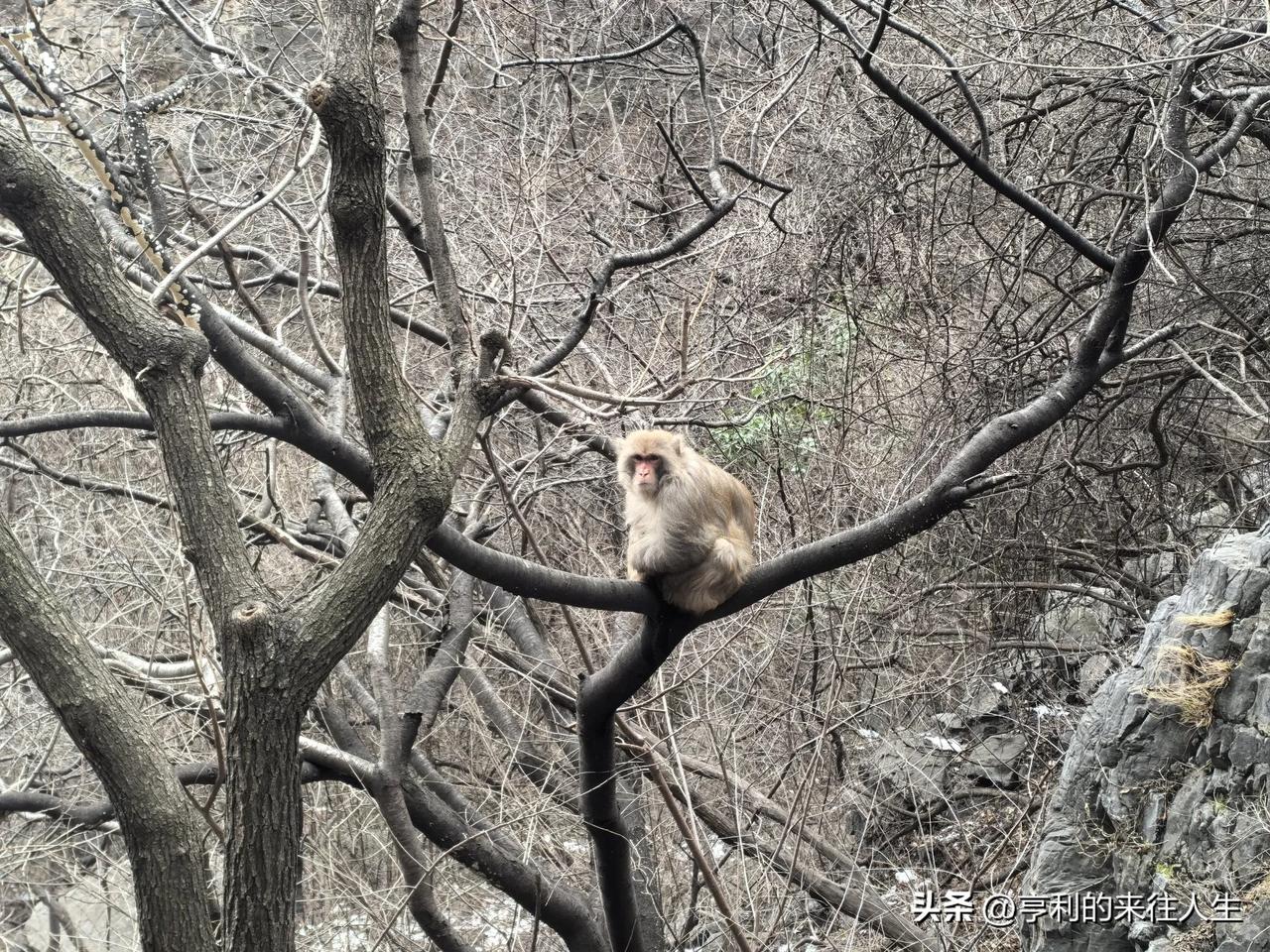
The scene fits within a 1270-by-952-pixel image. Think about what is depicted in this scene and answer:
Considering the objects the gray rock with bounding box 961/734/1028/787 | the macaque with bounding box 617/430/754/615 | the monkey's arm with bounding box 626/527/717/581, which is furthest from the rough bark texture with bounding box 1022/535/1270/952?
the gray rock with bounding box 961/734/1028/787

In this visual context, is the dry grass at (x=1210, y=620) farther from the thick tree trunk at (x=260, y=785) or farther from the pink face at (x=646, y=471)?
the thick tree trunk at (x=260, y=785)

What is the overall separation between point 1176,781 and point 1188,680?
0.48 metres

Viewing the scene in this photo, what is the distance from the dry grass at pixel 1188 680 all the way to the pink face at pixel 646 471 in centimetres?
257

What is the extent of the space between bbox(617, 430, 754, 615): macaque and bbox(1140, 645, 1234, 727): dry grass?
6.63 feet

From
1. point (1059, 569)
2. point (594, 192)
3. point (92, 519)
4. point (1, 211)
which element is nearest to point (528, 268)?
point (594, 192)

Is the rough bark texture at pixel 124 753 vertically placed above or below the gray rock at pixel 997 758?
below

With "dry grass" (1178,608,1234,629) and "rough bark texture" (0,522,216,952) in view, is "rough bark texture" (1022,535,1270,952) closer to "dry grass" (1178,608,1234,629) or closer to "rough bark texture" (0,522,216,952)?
"dry grass" (1178,608,1234,629)

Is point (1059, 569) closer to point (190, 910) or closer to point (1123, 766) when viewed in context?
point (1123, 766)

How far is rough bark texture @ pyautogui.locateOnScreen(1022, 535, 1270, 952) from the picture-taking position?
5051 mm

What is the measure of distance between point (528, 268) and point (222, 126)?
4.49 metres

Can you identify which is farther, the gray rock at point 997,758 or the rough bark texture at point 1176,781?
the gray rock at point 997,758

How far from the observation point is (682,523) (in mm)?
5449

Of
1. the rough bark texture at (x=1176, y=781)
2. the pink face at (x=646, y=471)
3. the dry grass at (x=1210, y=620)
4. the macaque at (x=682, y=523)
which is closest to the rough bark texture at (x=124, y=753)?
the macaque at (x=682, y=523)

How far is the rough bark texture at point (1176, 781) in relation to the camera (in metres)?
5.05
